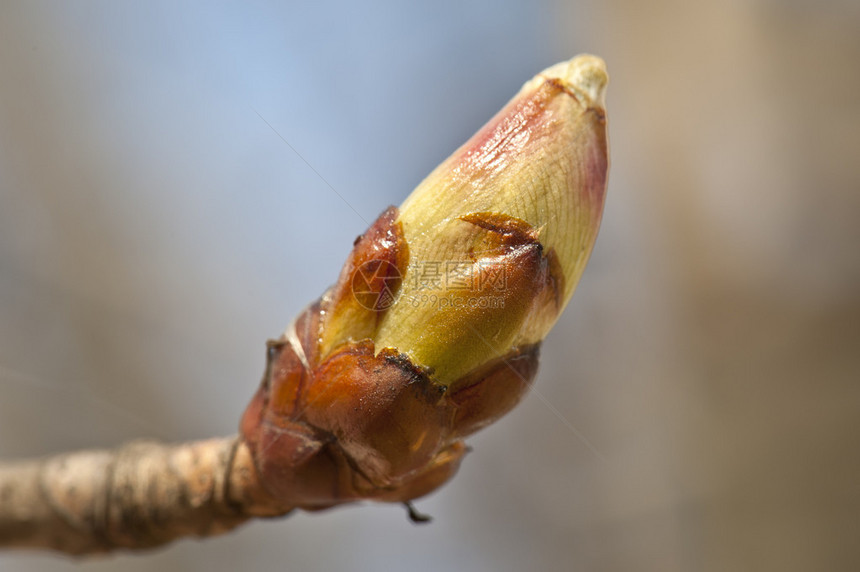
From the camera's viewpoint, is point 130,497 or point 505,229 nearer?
point 505,229

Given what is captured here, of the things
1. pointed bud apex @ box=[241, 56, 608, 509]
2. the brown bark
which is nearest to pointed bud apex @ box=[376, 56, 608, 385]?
pointed bud apex @ box=[241, 56, 608, 509]

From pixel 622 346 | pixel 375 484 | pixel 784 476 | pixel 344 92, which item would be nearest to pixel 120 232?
pixel 344 92

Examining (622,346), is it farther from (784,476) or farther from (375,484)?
(375,484)

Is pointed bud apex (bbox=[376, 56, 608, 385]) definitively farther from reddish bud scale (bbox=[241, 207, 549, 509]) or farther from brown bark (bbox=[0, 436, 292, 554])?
brown bark (bbox=[0, 436, 292, 554])

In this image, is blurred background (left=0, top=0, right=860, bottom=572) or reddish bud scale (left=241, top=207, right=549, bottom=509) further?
blurred background (left=0, top=0, right=860, bottom=572)

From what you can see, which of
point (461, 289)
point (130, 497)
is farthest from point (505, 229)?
point (130, 497)

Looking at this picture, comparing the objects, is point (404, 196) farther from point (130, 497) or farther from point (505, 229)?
point (130, 497)

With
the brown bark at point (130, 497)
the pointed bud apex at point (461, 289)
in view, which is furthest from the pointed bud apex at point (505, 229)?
the brown bark at point (130, 497)
